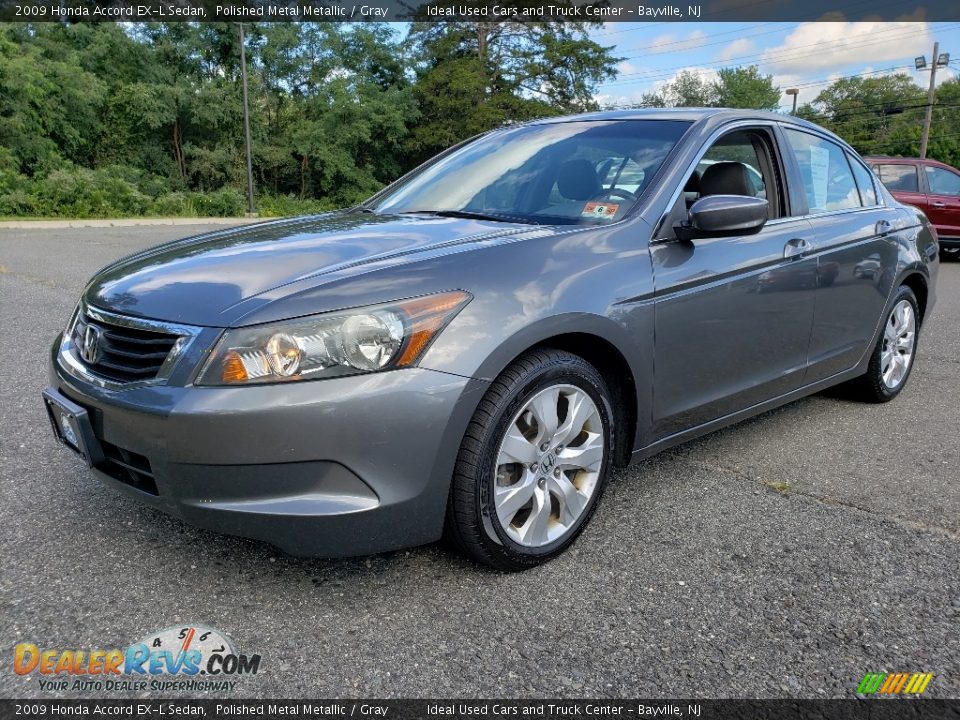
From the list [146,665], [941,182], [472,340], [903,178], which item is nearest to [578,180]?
[472,340]

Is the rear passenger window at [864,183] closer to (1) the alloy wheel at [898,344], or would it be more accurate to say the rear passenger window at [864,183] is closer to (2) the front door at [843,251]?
(2) the front door at [843,251]

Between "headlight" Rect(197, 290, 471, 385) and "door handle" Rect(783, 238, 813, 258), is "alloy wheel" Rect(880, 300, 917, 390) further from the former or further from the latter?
"headlight" Rect(197, 290, 471, 385)

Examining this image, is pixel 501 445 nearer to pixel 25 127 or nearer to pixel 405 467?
pixel 405 467

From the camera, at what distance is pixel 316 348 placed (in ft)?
6.94

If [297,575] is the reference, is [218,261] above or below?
above

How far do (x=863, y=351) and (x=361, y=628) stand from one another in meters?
3.10

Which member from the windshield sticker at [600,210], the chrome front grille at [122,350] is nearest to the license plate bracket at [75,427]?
the chrome front grille at [122,350]

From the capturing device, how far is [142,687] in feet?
6.45

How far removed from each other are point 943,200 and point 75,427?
43.3 feet

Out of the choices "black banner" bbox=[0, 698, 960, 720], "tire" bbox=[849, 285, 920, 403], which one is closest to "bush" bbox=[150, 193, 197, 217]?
"tire" bbox=[849, 285, 920, 403]

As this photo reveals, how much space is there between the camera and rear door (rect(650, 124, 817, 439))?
113 inches

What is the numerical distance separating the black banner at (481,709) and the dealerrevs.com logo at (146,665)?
0.06 metres

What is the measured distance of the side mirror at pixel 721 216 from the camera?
2826 mm

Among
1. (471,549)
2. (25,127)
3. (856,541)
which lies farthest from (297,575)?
(25,127)
